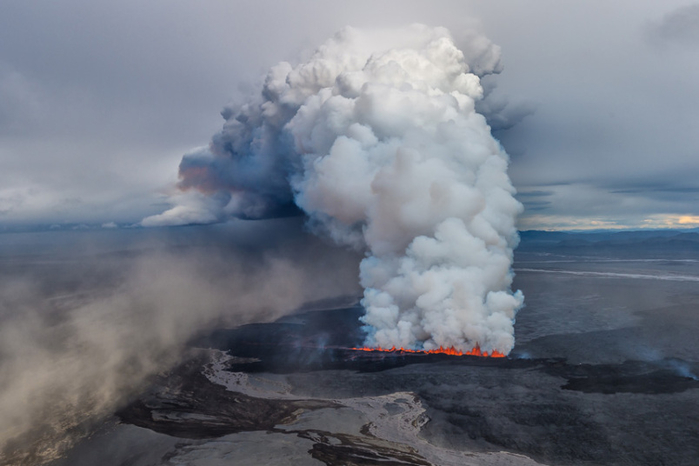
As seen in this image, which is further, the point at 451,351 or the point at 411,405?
the point at 451,351

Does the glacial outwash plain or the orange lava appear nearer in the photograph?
the glacial outwash plain

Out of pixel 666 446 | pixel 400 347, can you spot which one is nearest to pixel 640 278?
pixel 400 347

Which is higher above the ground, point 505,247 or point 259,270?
point 505,247

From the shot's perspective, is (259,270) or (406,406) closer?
(406,406)

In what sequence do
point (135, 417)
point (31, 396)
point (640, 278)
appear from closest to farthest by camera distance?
point (135, 417)
point (31, 396)
point (640, 278)

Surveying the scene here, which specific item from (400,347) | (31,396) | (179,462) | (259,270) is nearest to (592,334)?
(400,347)

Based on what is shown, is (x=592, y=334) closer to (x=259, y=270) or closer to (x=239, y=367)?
(x=239, y=367)

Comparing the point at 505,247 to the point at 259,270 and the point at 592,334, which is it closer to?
the point at 592,334

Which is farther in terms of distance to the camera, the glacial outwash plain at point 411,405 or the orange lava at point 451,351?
the orange lava at point 451,351

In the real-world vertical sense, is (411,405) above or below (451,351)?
below

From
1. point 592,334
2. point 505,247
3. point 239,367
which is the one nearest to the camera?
point 239,367
